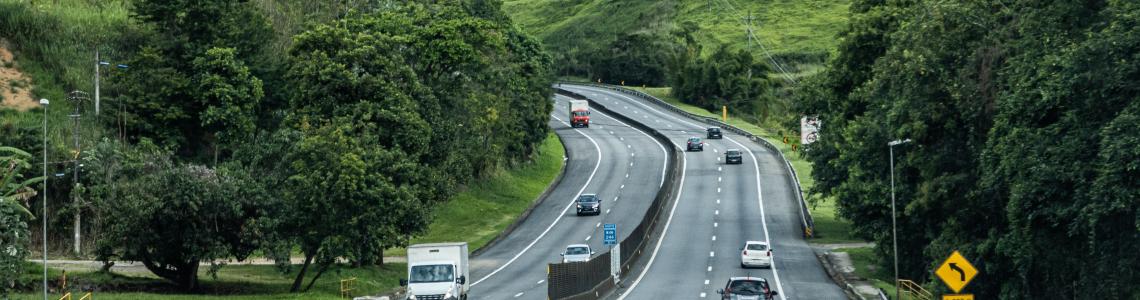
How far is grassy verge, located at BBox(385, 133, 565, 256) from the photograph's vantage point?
78875 millimetres

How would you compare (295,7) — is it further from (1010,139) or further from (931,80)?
(1010,139)

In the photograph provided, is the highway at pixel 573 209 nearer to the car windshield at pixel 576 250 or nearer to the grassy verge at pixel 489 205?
the grassy verge at pixel 489 205

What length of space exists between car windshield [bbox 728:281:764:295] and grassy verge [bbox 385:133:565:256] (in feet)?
118

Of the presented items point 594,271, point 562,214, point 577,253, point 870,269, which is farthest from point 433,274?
point 562,214

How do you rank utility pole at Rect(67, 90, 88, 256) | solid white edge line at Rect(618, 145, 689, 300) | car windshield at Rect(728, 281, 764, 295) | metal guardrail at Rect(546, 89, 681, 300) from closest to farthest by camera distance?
car windshield at Rect(728, 281, 764, 295)
metal guardrail at Rect(546, 89, 681, 300)
solid white edge line at Rect(618, 145, 689, 300)
utility pole at Rect(67, 90, 88, 256)

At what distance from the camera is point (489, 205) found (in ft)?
296

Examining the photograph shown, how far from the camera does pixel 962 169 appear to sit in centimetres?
4691

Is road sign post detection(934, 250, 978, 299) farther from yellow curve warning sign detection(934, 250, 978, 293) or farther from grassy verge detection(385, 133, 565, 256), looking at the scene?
grassy verge detection(385, 133, 565, 256)

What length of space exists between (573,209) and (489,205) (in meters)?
6.24

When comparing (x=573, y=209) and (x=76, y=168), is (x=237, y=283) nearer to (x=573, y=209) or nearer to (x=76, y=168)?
(x=76, y=168)

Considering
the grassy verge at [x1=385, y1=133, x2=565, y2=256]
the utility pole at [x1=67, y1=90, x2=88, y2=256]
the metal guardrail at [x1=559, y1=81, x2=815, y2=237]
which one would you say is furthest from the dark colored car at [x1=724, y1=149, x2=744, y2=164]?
the utility pole at [x1=67, y1=90, x2=88, y2=256]

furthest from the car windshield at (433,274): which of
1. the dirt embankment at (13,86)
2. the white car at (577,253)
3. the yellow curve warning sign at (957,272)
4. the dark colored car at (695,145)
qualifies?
the dark colored car at (695,145)

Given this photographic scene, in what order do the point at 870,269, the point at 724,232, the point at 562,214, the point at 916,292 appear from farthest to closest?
the point at 562,214 < the point at 724,232 < the point at 870,269 < the point at 916,292

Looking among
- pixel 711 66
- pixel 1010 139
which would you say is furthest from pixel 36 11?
pixel 711 66
